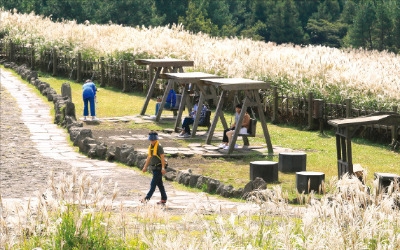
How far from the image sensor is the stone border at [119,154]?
15.5 meters

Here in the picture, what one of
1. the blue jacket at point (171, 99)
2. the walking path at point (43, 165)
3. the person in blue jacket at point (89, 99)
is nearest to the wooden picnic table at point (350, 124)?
the walking path at point (43, 165)

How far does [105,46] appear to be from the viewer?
37.2 meters

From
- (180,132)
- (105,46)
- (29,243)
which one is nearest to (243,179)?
(180,132)

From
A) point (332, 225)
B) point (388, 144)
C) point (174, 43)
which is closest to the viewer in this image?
point (332, 225)

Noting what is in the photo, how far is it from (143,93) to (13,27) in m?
16.1

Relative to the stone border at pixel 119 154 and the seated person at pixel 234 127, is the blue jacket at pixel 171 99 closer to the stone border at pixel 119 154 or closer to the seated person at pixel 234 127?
the stone border at pixel 119 154

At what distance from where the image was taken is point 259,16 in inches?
3169

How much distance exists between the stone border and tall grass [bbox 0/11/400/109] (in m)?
5.31

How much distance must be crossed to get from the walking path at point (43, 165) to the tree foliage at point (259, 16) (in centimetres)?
3613

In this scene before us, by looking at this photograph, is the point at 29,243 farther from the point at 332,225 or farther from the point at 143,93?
the point at 143,93

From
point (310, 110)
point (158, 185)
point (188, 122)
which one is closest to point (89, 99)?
point (188, 122)

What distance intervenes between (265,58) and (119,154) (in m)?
10.9

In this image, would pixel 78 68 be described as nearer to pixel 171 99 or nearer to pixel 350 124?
pixel 171 99

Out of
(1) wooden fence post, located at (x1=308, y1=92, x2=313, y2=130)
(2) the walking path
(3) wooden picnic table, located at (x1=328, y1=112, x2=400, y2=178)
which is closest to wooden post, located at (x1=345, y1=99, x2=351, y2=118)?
(1) wooden fence post, located at (x1=308, y1=92, x2=313, y2=130)
